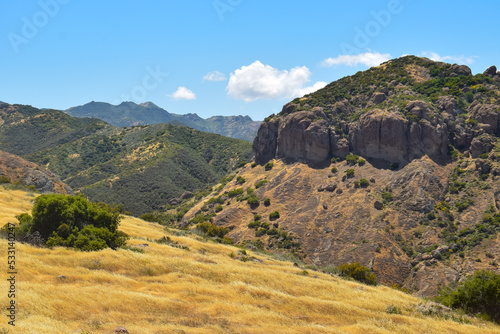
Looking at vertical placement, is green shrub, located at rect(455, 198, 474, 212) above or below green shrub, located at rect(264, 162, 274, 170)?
below

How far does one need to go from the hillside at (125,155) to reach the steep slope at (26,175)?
2697 centimetres

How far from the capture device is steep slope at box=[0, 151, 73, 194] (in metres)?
66.7

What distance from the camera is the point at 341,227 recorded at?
189 feet

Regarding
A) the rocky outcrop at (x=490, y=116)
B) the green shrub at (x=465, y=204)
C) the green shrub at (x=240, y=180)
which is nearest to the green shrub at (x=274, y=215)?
the green shrub at (x=240, y=180)

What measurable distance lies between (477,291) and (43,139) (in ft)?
637

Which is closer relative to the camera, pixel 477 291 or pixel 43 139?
pixel 477 291

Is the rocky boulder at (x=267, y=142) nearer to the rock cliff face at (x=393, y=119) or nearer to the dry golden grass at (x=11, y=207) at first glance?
the rock cliff face at (x=393, y=119)

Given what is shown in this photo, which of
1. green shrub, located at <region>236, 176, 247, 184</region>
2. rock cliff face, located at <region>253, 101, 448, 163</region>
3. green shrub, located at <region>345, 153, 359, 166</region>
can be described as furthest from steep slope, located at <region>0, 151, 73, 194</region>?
green shrub, located at <region>345, 153, 359, 166</region>

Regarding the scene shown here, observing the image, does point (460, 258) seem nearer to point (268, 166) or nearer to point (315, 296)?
point (315, 296)

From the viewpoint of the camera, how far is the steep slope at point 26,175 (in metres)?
66.7

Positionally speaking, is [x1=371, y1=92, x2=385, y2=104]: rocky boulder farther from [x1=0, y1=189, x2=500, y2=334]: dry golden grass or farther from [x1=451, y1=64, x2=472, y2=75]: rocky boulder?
[x1=0, y1=189, x2=500, y2=334]: dry golden grass

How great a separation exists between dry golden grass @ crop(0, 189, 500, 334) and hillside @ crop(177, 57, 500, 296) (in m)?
30.6

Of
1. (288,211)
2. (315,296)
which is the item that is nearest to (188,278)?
(315,296)

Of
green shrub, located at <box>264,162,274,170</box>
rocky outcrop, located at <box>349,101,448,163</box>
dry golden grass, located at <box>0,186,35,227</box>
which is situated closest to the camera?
dry golden grass, located at <box>0,186,35,227</box>
